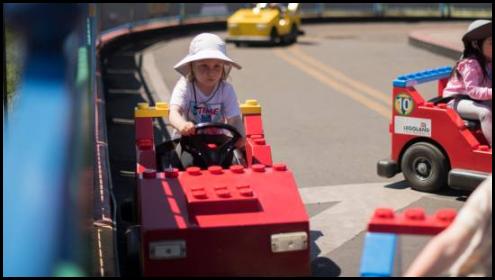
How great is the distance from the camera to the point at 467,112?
6.14 metres

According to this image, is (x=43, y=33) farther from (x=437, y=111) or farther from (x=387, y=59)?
(x=387, y=59)

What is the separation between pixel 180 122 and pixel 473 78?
2371 millimetres

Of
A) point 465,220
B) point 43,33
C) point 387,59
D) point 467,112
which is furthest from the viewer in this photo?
point 387,59

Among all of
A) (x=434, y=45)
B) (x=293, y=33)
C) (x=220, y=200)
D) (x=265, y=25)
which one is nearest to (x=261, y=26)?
(x=265, y=25)

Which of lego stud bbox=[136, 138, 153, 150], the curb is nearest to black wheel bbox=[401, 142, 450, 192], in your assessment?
lego stud bbox=[136, 138, 153, 150]

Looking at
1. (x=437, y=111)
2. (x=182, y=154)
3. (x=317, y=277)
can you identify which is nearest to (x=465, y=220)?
(x=317, y=277)

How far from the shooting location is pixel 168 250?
3.72m

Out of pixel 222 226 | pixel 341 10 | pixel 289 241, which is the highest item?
pixel 341 10

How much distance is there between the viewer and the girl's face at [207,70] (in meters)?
4.96

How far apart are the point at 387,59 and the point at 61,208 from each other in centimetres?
1310

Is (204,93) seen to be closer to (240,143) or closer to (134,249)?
(240,143)

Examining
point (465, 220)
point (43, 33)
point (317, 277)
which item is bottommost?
point (317, 277)

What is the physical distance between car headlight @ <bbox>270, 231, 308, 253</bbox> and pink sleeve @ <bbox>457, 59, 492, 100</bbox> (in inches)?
105

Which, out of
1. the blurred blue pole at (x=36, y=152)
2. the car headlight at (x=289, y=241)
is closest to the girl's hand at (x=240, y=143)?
the car headlight at (x=289, y=241)
